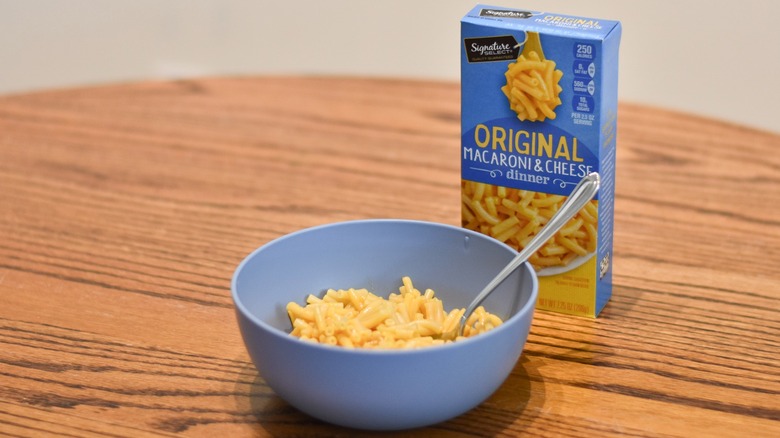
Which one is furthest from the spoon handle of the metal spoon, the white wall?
the white wall

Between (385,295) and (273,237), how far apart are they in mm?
244

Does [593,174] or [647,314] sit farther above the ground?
[593,174]

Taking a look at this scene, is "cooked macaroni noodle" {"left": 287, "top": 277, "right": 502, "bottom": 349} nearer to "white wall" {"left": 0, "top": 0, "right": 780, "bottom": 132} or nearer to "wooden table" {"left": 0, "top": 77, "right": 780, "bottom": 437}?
"wooden table" {"left": 0, "top": 77, "right": 780, "bottom": 437}

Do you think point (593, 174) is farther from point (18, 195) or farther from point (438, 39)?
point (438, 39)

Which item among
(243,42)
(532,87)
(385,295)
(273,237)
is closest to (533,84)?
(532,87)

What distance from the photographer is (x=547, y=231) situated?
0.98 meters

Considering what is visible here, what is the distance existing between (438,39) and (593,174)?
211 cm

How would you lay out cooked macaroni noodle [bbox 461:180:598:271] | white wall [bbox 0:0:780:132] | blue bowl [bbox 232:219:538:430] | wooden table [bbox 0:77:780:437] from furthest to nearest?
white wall [bbox 0:0:780:132], cooked macaroni noodle [bbox 461:180:598:271], wooden table [bbox 0:77:780:437], blue bowl [bbox 232:219:538:430]

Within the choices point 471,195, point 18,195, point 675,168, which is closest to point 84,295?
point 18,195

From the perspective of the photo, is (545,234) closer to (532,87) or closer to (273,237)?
(532,87)

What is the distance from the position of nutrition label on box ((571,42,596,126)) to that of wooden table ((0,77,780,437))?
0.22 m

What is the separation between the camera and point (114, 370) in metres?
1.00

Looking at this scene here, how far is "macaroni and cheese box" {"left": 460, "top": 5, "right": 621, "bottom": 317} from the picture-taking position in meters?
1.02

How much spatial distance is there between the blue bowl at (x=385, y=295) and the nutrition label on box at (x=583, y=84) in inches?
5.9
